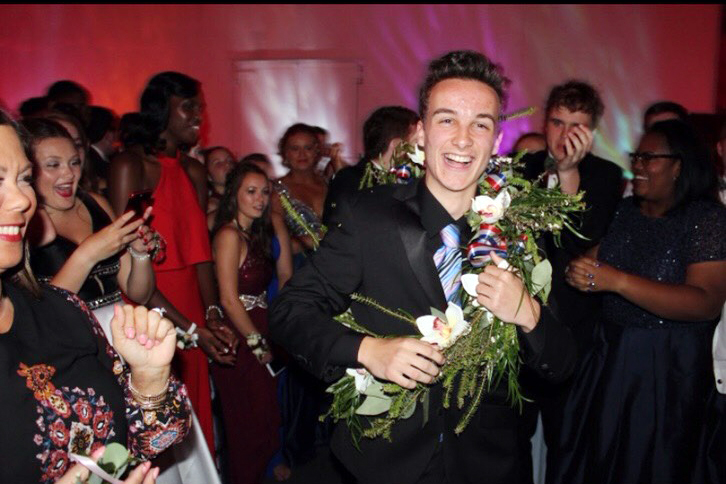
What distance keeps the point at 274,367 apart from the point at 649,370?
6.68 ft

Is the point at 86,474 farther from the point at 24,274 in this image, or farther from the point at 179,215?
the point at 179,215

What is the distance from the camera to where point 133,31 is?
364 inches

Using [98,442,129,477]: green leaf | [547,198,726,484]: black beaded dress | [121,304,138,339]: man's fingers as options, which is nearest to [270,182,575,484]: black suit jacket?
[121,304,138,339]: man's fingers

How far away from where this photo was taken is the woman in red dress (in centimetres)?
362

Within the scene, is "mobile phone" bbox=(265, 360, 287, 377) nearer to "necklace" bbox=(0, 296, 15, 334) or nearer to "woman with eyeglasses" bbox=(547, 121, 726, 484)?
"woman with eyeglasses" bbox=(547, 121, 726, 484)

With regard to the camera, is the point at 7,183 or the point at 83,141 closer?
the point at 7,183

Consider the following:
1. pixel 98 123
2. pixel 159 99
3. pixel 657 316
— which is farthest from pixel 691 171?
pixel 98 123

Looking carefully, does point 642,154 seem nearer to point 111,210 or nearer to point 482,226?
point 482,226

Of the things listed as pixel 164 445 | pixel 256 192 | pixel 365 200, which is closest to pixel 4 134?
pixel 164 445

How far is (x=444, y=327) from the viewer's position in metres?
1.94

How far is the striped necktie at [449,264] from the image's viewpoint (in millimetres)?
2078

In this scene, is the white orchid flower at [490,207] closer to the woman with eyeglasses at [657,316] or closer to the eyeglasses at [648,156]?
the woman with eyeglasses at [657,316]

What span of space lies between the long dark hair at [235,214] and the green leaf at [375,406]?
2.24 metres

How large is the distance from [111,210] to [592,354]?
235cm
